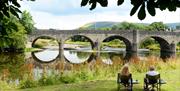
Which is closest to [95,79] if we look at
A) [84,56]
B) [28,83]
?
[28,83]

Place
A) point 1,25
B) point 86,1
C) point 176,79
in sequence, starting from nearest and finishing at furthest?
point 86,1
point 1,25
point 176,79

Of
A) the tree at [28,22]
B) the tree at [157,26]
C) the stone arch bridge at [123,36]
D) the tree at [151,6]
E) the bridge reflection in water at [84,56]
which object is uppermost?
the tree at [157,26]

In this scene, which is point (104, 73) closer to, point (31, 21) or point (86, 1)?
point (86, 1)

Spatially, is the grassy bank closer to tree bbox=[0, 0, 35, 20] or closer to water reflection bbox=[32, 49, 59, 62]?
tree bbox=[0, 0, 35, 20]

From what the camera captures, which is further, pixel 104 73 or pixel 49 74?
pixel 104 73

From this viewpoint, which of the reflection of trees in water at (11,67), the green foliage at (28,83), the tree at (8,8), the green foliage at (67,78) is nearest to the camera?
the tree at (8,8)

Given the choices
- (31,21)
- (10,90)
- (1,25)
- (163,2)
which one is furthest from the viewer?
(31,21)

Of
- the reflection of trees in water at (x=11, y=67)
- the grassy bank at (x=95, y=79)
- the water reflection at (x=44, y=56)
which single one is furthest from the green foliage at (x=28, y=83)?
the water reflection at (x=44, y=56)

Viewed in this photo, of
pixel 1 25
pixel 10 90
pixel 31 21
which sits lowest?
pixel 10 90

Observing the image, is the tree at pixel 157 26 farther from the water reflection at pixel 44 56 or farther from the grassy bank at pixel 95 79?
the grassy bank at pixel 95 79

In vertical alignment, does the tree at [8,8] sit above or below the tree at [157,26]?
below

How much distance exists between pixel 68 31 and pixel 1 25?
237 ft

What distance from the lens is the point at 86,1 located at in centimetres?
416

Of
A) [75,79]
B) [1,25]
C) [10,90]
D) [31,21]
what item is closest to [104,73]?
[75,79]
